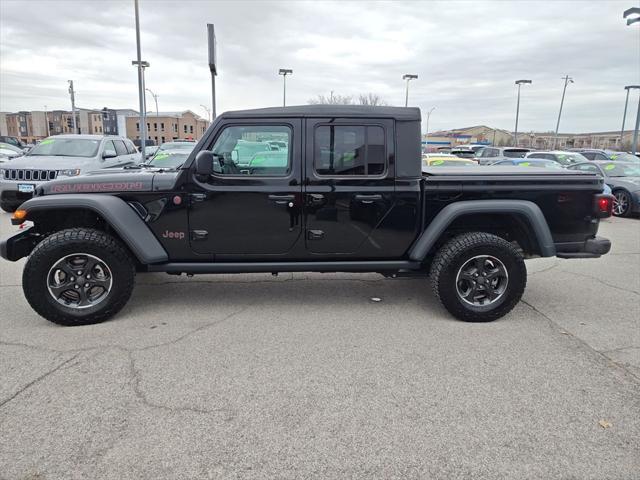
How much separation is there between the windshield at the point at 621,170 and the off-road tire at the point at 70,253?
12373mm

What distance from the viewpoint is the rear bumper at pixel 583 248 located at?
4.22 metres

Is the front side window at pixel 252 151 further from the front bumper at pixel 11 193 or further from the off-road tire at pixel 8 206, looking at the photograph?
the off-road tire at pixel 8 206

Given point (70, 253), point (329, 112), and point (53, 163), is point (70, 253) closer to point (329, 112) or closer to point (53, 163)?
point (329, 112)

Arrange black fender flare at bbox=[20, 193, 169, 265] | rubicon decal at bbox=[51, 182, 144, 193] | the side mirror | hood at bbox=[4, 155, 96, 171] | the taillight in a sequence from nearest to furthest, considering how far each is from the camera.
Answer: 1. the side mirror
2. black fender flare at bbox=[20, 193, 169, 265]
3. rubicon decal at bbox=[51, 182, 144, 193]
4. the taillight
5. hood at bbox=[4, 155, 96, 171]

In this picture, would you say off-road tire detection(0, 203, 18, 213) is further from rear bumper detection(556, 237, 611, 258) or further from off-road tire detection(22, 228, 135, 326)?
rear bumper detection(556, 237, 611, 258)

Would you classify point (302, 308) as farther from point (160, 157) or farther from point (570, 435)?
point (160, 157)

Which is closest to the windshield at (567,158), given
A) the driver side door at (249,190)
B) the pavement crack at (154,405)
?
the driver side door at (249,190)

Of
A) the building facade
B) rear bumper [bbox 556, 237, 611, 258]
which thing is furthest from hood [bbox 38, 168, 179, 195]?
the building facade

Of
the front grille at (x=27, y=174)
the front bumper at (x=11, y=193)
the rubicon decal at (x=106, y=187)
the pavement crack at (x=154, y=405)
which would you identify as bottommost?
the pavement crack at (x=154, y=405)

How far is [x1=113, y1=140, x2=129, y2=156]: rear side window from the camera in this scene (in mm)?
11691

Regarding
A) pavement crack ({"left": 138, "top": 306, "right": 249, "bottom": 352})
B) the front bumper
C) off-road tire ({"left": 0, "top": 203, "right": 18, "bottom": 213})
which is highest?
the front bumper

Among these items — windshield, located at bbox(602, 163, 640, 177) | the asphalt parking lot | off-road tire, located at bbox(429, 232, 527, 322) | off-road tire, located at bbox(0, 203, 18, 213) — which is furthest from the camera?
windshield, located at bbox(602, 163, 640, 177)

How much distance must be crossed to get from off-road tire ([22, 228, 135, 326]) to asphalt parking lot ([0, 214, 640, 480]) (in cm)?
15

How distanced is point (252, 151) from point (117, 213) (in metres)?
1.29
